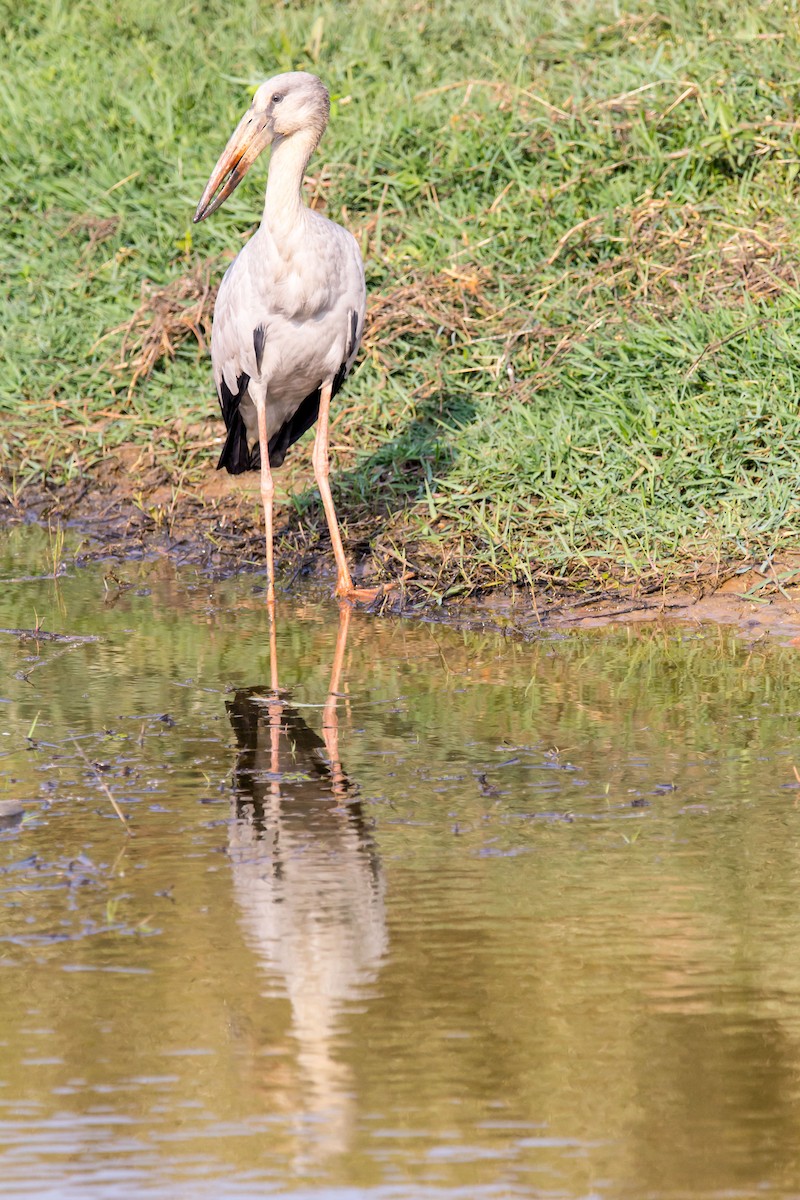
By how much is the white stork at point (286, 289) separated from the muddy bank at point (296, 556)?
305mm

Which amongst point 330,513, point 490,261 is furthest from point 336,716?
point 490,261

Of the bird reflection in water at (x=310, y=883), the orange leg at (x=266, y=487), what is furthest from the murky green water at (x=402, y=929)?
the orange leg at (x=266, y=487)

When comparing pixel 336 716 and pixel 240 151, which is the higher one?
pixel 240 151

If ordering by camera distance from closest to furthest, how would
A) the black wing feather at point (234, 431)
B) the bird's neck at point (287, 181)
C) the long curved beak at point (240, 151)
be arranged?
the bird's neck at point (287, 181)
the long curved beak at point (240, 151)
the black wing feather at point (234, 431)

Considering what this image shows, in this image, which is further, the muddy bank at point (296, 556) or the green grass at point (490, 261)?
the green grass at point (490, 261)

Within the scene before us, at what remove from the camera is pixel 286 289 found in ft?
20.3

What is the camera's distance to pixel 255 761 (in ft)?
14.5

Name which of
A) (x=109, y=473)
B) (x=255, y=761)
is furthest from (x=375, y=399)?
(x=255, y=761)

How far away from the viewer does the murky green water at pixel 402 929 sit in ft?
8.50

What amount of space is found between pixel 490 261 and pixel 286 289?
2.18 m

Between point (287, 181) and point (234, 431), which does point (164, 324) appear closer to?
point (234, 431)

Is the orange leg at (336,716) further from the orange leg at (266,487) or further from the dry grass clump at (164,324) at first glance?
the dry grass clump at (164,324)

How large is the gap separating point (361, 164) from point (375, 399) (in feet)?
5.86

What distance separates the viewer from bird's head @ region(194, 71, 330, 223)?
6.30 metres
